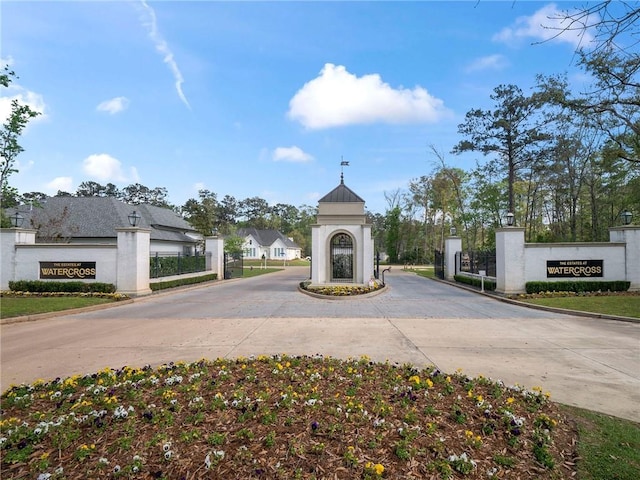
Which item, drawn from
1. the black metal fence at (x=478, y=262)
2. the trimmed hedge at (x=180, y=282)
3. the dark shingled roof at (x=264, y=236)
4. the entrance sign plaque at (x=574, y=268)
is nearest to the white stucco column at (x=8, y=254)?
the trimmed hedge at (x=180, y=282)

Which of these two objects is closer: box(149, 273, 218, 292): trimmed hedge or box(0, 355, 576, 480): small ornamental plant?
box(0, 355, 576, 480): small ornamental plant

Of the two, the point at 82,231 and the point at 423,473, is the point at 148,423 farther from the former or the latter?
the point at 82,231

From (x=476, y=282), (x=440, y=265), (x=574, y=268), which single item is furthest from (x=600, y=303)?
(x=440, y=265)

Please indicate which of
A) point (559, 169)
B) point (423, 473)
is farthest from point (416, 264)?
point (423, 473)

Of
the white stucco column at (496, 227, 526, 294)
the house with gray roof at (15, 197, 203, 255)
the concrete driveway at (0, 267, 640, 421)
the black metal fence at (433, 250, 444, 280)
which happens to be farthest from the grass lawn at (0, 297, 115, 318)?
the black metal fence at (433, 250, 444, 280)

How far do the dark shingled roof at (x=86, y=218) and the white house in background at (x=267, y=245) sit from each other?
116 ft

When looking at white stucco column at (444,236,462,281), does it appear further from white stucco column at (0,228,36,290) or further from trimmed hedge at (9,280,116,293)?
white stucco column at (0,228,36,290)

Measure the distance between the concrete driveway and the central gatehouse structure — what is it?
629 cm

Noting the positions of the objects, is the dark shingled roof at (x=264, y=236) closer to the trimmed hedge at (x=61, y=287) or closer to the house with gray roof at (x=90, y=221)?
the house with gray roof at (x=90, y=221)

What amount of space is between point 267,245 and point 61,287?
55265 mm

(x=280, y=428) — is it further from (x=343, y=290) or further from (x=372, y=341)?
(x=343, y=290)

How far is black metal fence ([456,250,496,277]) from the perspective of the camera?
17.1m

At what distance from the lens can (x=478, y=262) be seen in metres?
19.3

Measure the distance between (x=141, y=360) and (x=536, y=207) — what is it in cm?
3873
